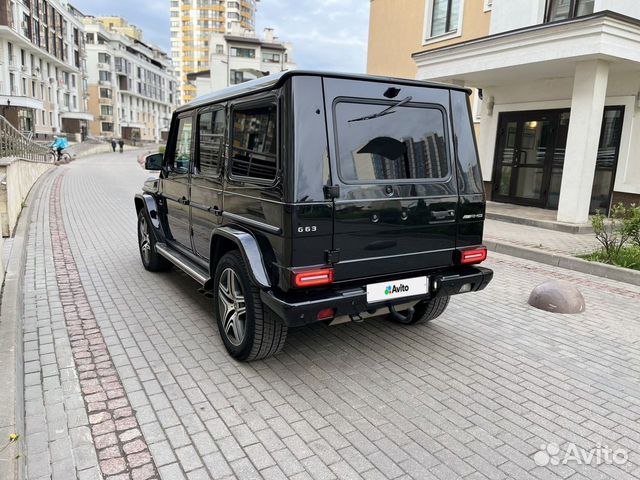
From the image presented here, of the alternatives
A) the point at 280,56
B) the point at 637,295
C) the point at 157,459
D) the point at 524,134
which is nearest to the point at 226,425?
the point at 157,459

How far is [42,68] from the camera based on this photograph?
61.4m

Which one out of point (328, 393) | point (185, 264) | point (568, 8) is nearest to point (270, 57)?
point (568, 8)

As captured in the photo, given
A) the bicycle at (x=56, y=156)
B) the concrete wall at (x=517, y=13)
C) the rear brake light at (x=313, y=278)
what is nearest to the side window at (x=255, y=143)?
the rear brake light at (x=313, y=278)

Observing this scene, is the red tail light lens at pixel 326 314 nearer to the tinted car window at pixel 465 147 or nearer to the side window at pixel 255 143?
the side window at pixel 255 143

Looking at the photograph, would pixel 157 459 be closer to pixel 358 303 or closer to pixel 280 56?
pixel 358 303

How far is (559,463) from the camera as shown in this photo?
2.75 meters

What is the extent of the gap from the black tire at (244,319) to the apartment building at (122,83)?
77.0 meters

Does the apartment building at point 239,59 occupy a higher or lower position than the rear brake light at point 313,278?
higher

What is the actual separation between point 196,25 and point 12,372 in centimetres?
14595

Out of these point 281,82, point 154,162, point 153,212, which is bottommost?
point 153,212

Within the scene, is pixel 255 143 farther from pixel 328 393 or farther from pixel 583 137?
pixel 583 137

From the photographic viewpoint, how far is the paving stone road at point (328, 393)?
2.72 m

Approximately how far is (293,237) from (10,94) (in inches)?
2338

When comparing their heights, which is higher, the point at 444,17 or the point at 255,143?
the point at 444,17
